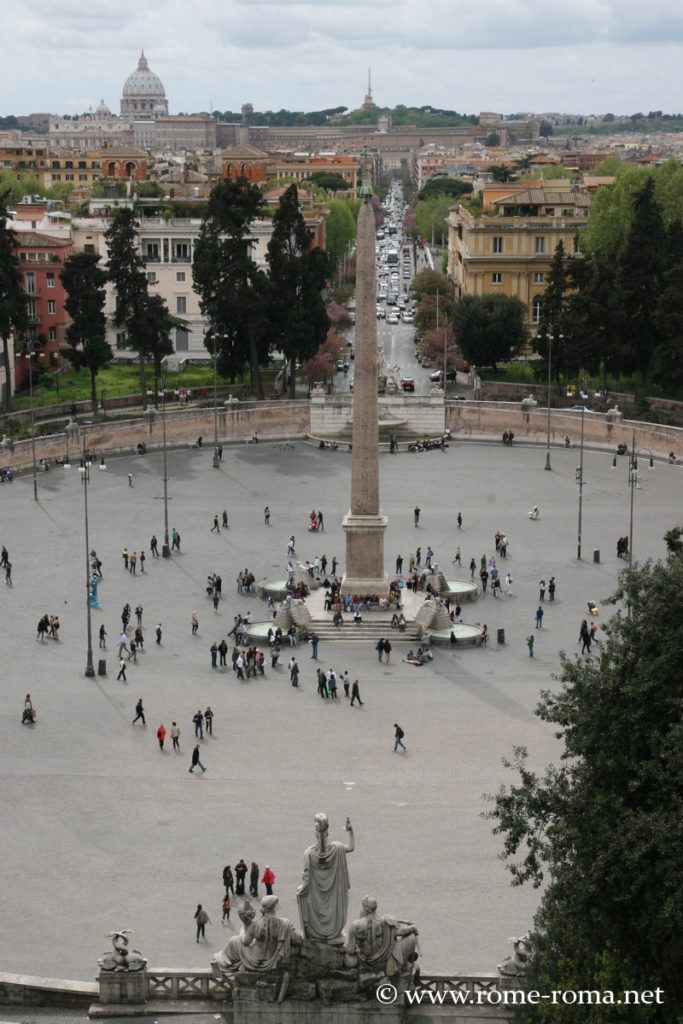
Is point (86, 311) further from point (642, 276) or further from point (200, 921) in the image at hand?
point (200, 921)

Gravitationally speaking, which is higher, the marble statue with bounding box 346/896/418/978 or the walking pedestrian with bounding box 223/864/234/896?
the marble statue with bounding box 346/896/418/978

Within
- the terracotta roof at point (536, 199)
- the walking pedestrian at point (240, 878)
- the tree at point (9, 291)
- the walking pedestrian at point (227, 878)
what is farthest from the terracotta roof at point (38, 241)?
the walking pedestrian at point (227, 878)

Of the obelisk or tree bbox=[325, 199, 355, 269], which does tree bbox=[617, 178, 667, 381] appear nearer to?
the obelisk

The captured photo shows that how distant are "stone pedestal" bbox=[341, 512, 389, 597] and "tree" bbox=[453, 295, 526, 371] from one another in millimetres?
35134

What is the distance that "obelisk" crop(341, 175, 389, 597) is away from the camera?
43.8m

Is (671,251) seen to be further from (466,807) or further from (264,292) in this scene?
(466,807)

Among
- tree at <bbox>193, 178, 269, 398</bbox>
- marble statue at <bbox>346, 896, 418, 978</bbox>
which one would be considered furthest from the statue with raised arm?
tree at <bbox>193, 178, 269, 398</bbox>

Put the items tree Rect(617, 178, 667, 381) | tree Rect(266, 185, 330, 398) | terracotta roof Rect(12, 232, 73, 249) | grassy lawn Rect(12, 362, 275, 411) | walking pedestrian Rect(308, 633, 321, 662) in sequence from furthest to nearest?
1. terracotta roof Rect(12, 232, 73, 249)
2. grassy lawn Rect(12, 362, 275, 411)
3. tree Rect(266, 185, 330, 398)
4. tree Rect(617, 178, 667, 381)
5. walking pedestrian Rect(308, 633, 321, 662)

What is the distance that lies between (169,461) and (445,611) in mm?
24500

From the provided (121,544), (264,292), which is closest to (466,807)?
(121,544)

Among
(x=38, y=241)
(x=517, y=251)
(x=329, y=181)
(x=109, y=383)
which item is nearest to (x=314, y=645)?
(x=109, y=383)

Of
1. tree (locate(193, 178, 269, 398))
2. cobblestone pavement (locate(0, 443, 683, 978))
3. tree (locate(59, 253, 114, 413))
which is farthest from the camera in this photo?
tree (locate(59, 253, 114, 413))

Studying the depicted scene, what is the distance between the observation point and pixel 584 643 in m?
42.6

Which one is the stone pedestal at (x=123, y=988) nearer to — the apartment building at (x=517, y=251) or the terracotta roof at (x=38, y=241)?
the terracotta roof at (x=38, y=241)
